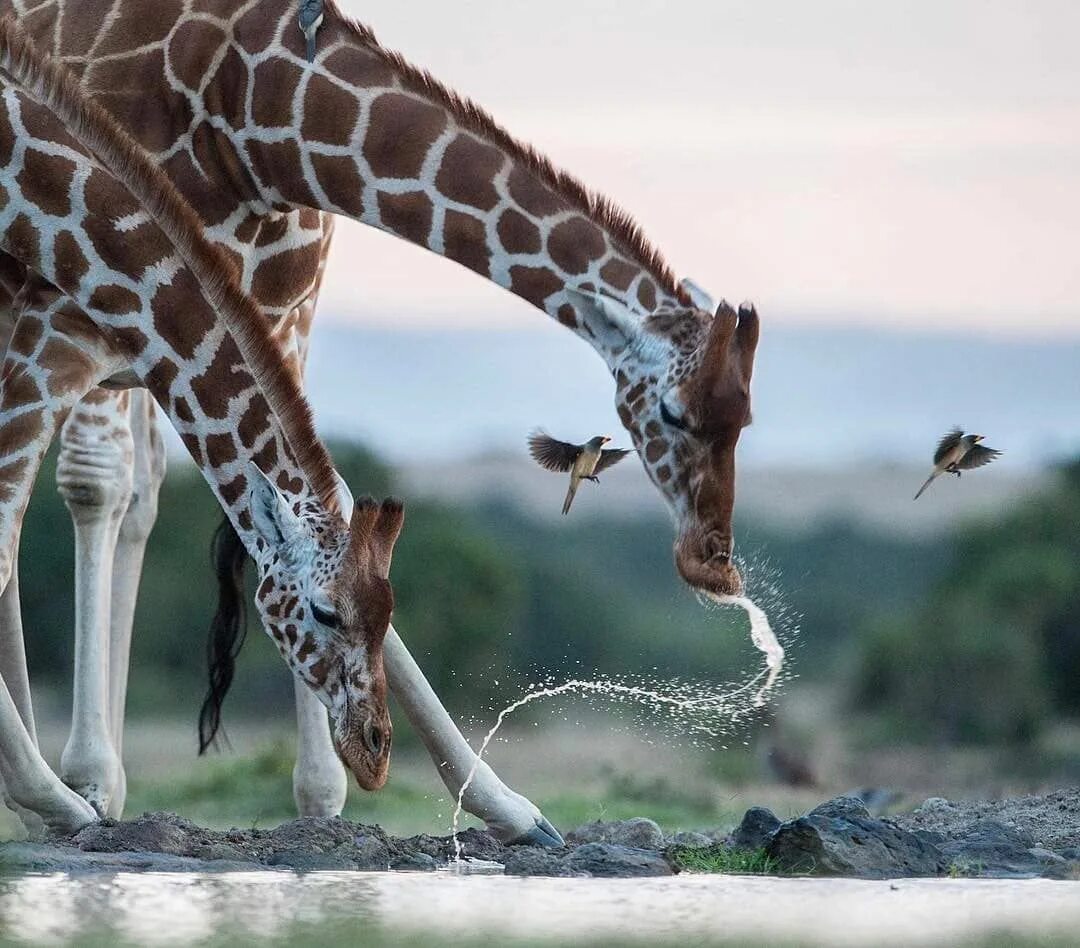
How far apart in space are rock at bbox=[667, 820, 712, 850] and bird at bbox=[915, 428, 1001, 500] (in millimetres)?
1361

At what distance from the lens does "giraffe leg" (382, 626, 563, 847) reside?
717 cm

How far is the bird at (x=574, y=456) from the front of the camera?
24.8 feet

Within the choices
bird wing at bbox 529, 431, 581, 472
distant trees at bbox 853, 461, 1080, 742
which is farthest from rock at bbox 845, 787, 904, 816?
distant trees at bbox 853, 461, 1080, 742

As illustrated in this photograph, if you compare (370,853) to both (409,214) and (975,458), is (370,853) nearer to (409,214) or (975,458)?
(409,214)

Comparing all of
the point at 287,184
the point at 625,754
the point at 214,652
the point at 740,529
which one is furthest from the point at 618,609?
the point at 287,184

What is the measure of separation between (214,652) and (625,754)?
647cm

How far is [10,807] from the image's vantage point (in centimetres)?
725

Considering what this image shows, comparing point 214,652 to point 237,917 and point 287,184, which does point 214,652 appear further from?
point 237,917

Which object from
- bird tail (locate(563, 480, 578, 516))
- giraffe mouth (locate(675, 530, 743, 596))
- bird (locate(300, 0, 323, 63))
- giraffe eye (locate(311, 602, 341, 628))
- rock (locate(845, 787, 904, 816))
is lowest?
rock (locate(845, 787, 904, 816))

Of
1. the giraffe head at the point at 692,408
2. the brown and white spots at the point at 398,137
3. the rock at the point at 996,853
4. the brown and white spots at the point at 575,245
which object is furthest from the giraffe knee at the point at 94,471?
the rock at the point at 996,853

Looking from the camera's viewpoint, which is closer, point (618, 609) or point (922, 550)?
point (618, 609)

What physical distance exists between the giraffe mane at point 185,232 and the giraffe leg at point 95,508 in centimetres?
149

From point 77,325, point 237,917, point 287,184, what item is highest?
point 287,184

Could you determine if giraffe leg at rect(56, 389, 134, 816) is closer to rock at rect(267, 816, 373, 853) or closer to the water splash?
rock at rect(267, 816, 373, 853)
